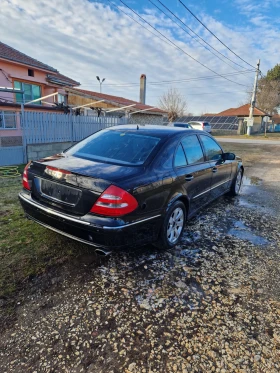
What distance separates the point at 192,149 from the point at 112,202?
75.0 inches

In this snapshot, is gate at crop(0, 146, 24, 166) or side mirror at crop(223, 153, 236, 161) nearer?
side mirror at crop(223, 153, 236, 161)

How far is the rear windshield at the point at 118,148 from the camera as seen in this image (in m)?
3.10

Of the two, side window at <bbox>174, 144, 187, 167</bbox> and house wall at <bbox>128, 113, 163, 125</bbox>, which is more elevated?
house wall at <bbox>128, 113, 163, 125</bbox>

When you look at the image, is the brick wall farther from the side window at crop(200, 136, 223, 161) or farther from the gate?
the side window at crop(200, 136, 223, 161)

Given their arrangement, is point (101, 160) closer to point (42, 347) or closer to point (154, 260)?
point (154, 260)

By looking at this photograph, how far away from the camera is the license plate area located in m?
2.60

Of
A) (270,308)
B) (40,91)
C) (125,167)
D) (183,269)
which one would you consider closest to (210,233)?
(183,269)

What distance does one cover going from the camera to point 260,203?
18.0ft

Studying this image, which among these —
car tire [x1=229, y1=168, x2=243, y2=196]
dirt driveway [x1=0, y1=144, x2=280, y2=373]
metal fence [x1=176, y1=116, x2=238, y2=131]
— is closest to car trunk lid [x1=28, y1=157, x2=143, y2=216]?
dirt driveway [x1=0, y1=144, x2=280, y2=373]

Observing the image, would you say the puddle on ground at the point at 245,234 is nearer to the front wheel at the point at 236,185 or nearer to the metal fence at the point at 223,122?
the front wheel at the point at 236,185

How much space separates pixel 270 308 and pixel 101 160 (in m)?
2.37

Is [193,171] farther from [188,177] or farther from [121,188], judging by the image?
[121,188]

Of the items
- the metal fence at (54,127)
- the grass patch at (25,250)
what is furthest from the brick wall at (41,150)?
the grass patch at (25,250)

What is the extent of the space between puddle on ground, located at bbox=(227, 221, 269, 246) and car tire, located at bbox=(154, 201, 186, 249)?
0.97 metres
